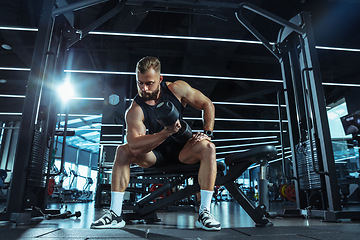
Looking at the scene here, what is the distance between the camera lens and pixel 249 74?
5512 mm

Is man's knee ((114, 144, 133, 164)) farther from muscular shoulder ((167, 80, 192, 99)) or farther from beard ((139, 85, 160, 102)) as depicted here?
muscular shoulder ((167, 80, 192, 99))

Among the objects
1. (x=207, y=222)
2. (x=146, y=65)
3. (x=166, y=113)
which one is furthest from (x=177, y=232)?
(x=146, y=65)

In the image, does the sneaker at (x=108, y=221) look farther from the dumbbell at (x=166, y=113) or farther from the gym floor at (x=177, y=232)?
the dumbbell at (x=166, y=113)

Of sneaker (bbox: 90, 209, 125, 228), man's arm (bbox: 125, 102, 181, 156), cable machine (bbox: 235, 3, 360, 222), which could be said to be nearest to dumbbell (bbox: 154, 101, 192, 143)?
man's arm (bbox: 125, 102, 181, 156)

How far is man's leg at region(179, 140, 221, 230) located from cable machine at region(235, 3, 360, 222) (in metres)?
1.36

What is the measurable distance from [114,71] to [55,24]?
2451mm

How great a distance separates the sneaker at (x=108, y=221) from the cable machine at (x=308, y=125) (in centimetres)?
184

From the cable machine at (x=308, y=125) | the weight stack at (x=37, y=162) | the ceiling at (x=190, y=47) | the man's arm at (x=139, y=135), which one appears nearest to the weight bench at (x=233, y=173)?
the man's arm at (x=139, y=135)

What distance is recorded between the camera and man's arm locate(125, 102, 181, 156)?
1.36m

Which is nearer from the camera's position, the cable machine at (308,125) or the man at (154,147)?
the man at (154,147)

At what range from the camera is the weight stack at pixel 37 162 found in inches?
85.2

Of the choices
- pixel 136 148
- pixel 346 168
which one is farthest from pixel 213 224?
pixel 346 168

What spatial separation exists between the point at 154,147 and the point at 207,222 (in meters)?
0.52

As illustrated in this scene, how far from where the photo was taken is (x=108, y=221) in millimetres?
1524
